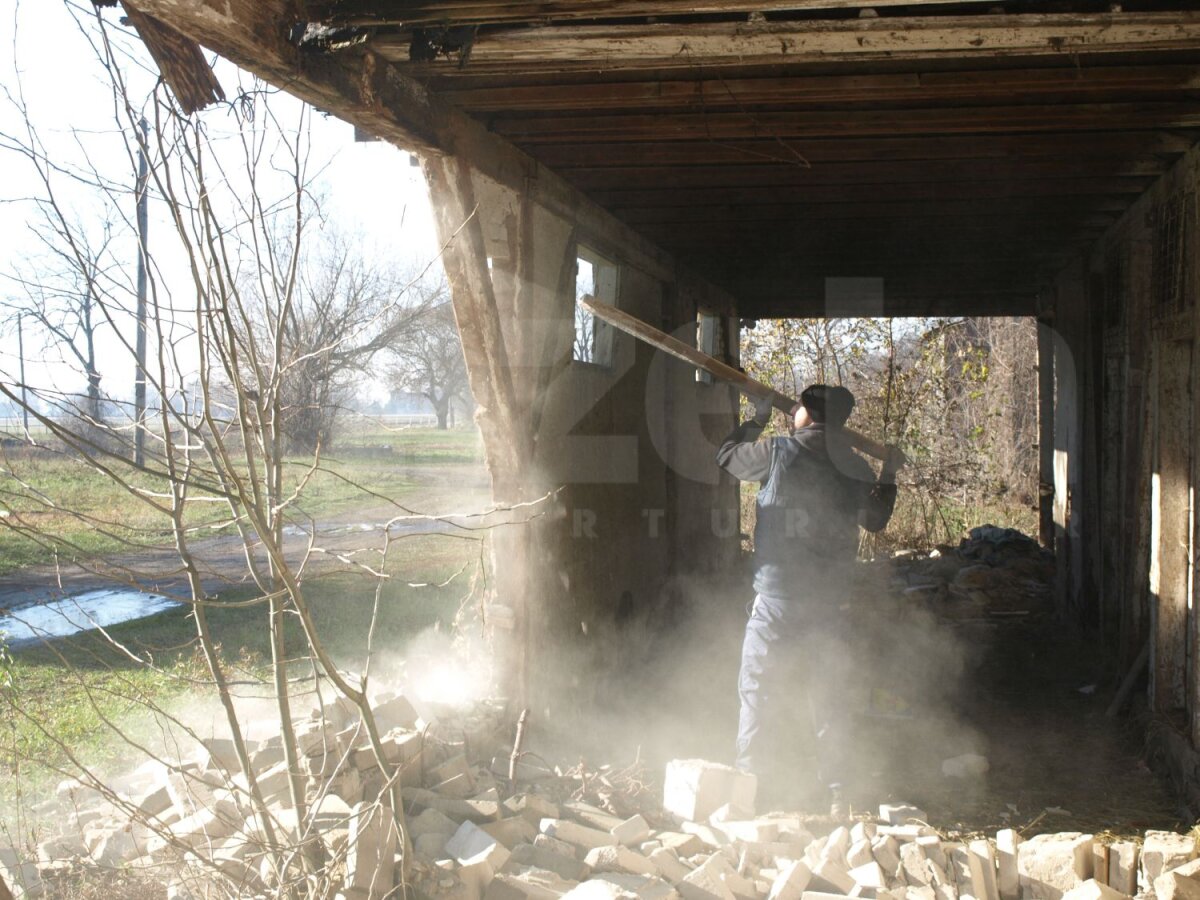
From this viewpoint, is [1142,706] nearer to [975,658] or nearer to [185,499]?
[975,658]

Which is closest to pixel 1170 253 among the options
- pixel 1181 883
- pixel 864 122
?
pixel 864 122

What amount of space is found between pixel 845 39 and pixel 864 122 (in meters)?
1.27

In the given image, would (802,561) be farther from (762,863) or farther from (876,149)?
(876,149)

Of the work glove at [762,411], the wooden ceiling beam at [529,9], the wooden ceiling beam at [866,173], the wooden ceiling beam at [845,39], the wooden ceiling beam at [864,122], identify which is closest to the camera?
the wooden ceiling beam at [529,9]

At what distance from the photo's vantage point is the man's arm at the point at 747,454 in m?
5.16

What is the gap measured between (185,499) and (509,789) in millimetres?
2430

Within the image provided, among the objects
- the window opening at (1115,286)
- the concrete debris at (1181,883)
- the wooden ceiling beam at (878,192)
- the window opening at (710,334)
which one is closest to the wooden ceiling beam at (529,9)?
the wooden ceiling beam at (878,192)

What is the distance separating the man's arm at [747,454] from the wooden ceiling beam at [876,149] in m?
1.44

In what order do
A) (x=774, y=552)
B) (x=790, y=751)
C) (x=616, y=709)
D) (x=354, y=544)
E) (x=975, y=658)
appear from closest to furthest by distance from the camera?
(x=774, y=552), (x=790, y=751), (x=616, y=709), (x=975, y=658), (x=354, y=544)

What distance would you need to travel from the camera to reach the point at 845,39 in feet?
11.7

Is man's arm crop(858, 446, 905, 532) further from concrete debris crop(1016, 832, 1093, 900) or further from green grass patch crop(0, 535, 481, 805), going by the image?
green grass patch crop(0, 535, 481, 805)

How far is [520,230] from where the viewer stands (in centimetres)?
517

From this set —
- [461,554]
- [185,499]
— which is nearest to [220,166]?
[185,499]

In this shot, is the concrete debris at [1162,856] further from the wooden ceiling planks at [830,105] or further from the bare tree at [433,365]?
the bare tree at [433,365]
